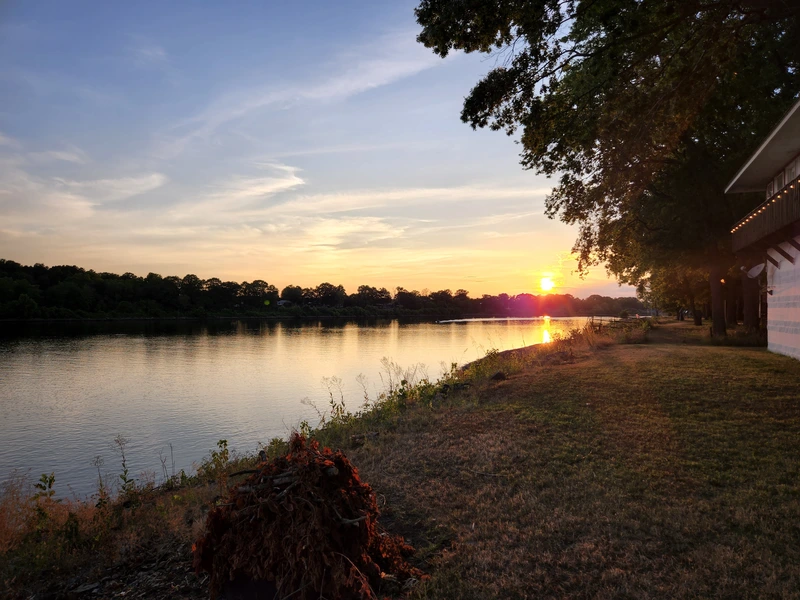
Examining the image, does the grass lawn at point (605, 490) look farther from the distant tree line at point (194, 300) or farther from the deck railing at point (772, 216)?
the distant tree line at point (194, 300)

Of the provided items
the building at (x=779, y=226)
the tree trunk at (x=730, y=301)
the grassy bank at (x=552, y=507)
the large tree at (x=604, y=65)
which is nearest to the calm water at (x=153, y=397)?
the grassy bank at (x=552, y=507)

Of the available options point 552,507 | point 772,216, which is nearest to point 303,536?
point 552,507

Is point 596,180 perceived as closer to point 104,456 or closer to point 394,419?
point 394,419

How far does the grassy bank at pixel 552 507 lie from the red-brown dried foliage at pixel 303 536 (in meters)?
0.55

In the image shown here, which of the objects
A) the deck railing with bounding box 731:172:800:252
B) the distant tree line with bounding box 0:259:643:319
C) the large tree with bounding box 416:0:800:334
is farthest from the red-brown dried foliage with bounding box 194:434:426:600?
the distant tree line with bounding box 0:259:643:319

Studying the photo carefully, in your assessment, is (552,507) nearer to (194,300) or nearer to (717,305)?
(717,305)

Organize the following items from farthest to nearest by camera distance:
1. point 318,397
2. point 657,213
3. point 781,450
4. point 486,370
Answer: point 657,213
point 318,397
point 486,370
point 781,450

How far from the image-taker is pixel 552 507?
6.16 meters

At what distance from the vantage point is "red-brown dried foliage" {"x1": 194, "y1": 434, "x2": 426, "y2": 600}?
4270 mm

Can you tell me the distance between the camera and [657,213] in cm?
2606

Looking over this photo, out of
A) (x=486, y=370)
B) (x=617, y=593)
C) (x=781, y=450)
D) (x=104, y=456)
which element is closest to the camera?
(x=617, y=593)

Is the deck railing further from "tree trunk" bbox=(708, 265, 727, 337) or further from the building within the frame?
"tree trunk" bbox=(708, 265, 727, 337)

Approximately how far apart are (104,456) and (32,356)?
27.8 meters

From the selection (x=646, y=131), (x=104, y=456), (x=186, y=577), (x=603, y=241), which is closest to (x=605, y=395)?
(x=646, y=131)
